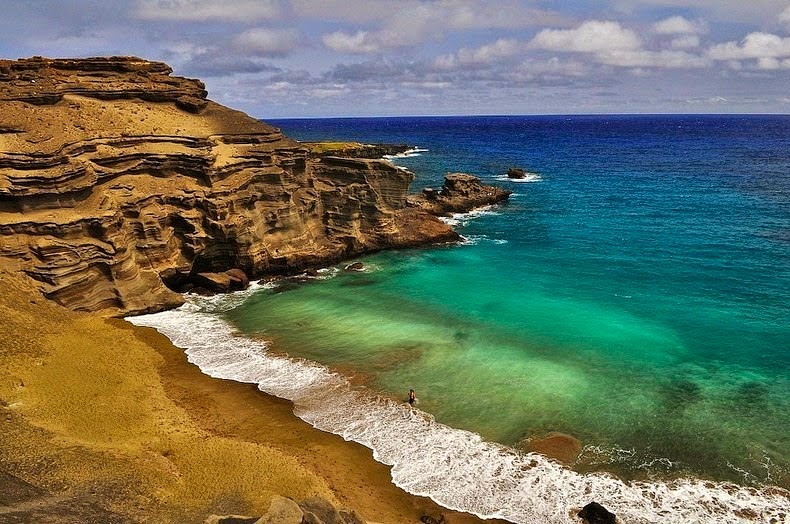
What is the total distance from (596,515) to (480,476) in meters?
4.66

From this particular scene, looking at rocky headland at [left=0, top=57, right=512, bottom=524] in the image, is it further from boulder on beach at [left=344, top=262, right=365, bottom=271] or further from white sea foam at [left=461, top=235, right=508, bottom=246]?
boulder on beach at [left=344, top=262, right=365, bottom=271]

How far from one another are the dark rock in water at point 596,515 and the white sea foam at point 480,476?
0.51 m

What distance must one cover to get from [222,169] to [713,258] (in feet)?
146

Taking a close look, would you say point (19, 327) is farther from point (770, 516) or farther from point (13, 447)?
point (770, 516)

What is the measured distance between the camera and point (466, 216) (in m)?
73.8

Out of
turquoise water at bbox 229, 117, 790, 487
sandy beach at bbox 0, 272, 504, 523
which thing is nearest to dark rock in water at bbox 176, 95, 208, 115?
turquoise water at bbox 229, 117, 790, 487

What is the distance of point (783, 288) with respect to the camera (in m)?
43.4

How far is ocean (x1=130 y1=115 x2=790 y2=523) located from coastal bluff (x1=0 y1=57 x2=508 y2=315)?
11.0ft

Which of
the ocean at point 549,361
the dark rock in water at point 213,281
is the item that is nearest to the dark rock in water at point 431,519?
the ocean at point 549,361

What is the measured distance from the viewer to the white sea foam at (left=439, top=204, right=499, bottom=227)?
229 feet

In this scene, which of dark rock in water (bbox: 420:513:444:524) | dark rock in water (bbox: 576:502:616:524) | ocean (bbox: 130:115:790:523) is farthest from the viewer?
ocean (bbox: 130:115:790:523)

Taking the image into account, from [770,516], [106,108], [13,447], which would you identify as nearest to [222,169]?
[106,108]

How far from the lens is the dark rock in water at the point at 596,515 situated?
20500 millimetres

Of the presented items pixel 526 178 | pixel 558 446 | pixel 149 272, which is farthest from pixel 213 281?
pixel 526 178
